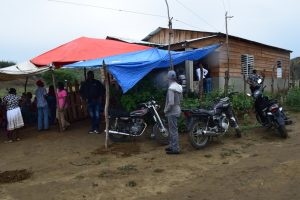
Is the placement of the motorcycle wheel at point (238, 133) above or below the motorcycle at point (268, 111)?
below

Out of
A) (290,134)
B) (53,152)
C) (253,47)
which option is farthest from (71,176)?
(253,47)

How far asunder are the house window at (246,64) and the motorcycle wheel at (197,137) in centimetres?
803

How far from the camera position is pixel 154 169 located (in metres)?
6.16

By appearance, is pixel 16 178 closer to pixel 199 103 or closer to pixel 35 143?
pixel 35 143

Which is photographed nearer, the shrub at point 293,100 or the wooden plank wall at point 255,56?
the shrub at point 293,100

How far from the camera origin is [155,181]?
18.1 feet

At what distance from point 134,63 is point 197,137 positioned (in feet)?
7.83

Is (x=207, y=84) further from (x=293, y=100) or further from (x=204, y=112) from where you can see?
(x=204, y=112)

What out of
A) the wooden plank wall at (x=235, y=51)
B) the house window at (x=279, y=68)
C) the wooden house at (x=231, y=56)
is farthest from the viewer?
the house window at (x=279, y=68)

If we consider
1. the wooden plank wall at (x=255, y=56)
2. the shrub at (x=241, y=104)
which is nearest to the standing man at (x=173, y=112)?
the shrub at (x=241, y=104)

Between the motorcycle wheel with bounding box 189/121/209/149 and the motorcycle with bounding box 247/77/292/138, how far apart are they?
1.65 m

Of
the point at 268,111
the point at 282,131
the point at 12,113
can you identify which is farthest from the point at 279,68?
the point at 12,113

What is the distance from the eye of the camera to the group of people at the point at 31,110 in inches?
372

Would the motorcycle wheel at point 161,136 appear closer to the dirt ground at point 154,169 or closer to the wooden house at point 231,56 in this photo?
the dirt ground at point 154,169
